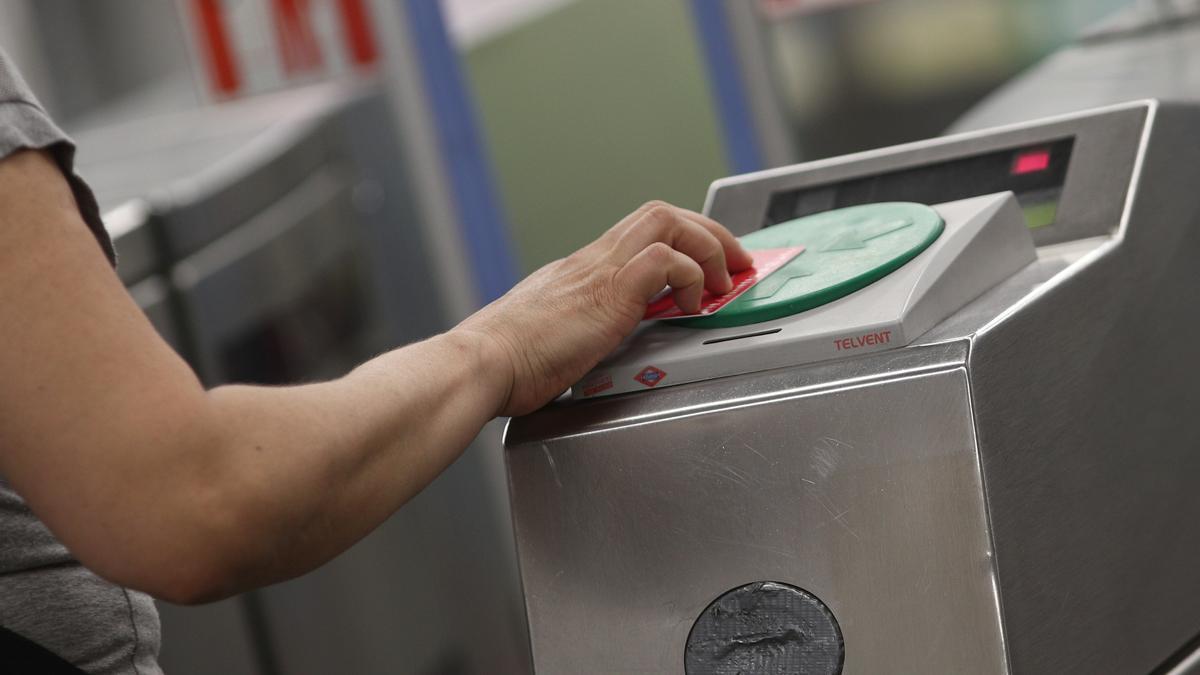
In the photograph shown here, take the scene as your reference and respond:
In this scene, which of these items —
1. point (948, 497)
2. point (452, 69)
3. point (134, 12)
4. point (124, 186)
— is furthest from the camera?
point (134, 12)

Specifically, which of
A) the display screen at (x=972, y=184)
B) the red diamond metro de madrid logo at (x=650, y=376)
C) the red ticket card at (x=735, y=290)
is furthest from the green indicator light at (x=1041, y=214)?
the red diamond metro de madrid logo at (x=650, y=376)

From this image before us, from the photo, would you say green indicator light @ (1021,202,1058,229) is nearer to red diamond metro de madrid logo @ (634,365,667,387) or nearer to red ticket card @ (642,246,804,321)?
red ticket card @ (642,246,804,321)

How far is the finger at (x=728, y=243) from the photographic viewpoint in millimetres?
789

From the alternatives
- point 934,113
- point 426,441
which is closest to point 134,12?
point 934,113

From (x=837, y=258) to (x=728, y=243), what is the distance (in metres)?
0.06

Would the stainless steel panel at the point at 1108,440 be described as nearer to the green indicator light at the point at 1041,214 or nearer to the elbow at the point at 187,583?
the green indicator light at the point at 1041,214

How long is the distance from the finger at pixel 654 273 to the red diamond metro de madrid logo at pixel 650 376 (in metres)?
0.04

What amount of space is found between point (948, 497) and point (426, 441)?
0.81 feet

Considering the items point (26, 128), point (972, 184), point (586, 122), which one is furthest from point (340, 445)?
Answer: point (586, 122)

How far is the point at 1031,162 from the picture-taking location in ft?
2.88

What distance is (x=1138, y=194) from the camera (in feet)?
2.63

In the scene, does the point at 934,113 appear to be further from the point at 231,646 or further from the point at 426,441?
the point at 426,441

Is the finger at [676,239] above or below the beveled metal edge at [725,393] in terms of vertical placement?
above

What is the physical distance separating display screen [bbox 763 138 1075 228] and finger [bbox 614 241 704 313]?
8.5 inches
